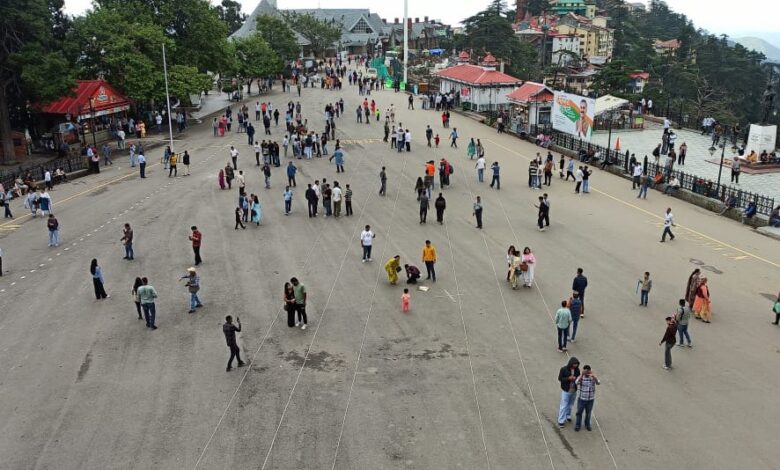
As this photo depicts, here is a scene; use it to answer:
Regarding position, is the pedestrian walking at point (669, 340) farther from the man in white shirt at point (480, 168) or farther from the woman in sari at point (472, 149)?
the woman in sari at point (472, 149)

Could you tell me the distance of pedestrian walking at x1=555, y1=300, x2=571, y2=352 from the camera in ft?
46.7

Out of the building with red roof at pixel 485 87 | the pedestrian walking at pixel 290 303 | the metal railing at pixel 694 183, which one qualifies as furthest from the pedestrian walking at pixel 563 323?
the building with red roof at pixel 485 87

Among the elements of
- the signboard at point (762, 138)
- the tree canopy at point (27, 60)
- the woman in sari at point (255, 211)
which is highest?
the tree canopy at point (27, 60)

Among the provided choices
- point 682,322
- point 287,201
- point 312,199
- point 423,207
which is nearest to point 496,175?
point 423,207

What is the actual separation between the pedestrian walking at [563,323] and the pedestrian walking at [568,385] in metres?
2.53

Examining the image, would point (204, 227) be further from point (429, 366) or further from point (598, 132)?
point (598, 132)

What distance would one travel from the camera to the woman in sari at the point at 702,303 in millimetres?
16438

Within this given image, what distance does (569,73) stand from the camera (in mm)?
89812

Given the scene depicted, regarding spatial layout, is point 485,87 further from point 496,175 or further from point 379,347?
point 379,347

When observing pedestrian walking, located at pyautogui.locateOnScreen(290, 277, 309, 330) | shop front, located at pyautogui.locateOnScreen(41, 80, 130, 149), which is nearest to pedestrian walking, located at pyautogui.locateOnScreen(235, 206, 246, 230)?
pedestrian walking, located at pyautogui.locateOnScreen(290, 277, 309, 330)

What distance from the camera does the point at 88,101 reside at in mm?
39281

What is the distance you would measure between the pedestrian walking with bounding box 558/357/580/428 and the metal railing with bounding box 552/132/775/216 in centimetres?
1738

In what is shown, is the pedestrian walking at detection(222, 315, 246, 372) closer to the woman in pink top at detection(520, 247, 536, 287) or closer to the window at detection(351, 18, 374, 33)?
the woman in pink top at detection(520, 247, 536, 287)

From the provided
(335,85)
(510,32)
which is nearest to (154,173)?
(335,85)
